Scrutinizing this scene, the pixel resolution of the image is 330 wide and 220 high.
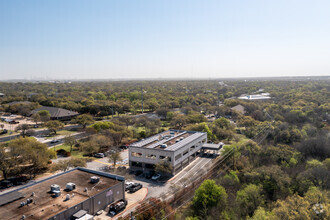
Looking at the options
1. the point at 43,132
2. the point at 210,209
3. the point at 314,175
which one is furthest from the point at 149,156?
→ the point at 43,132

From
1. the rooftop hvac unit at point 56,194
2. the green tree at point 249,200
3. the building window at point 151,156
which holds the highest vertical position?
the rooftop hvac unit at point 56,194

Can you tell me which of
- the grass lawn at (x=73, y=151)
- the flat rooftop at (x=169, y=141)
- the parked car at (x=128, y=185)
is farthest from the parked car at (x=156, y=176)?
the grass lawn at (x=73, y=151)

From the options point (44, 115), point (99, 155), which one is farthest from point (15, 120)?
point (99, 155)

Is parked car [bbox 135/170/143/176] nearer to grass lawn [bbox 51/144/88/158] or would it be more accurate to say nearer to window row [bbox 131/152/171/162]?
window row [bbox 131/152/171/162]

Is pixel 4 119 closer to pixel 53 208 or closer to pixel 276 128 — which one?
pixel 53 208

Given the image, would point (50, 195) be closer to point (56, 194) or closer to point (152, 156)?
point (56, 194)

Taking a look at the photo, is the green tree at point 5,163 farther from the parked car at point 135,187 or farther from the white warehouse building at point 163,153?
the parked car at point 135,187

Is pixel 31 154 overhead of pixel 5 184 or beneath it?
overhead
